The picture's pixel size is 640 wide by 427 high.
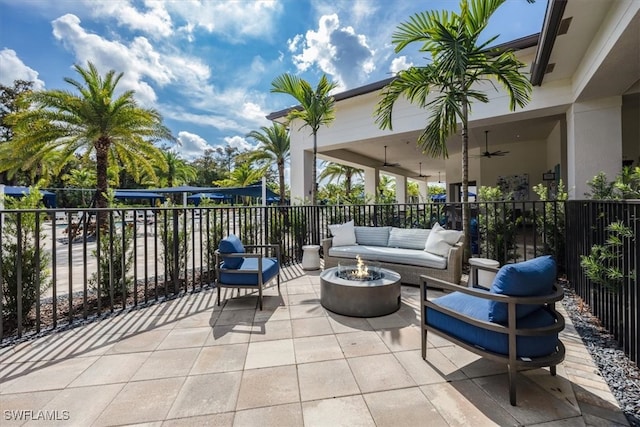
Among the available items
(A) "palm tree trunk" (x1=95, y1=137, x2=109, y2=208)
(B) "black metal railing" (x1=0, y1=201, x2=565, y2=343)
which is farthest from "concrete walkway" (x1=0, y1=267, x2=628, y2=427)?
(A) "palm tree trunk" (x1=95, y1=137, x2=109, y2=208)

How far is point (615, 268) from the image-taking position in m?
2.44

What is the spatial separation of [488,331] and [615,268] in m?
1.65

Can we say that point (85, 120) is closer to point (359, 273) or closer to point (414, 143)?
point (359, 273)

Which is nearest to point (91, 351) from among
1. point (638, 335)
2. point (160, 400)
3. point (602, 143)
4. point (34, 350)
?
point (34, 350)

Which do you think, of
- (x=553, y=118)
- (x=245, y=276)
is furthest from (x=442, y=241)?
(x=553, y=118)

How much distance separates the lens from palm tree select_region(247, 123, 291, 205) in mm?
13314

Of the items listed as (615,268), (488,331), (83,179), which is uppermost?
(83,179)

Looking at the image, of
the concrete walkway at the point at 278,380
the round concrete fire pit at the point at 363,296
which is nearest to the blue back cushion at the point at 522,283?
the concrete walkway at the point at 278,380

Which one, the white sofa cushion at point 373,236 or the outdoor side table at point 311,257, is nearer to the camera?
the white sofa cushion at point 373,236

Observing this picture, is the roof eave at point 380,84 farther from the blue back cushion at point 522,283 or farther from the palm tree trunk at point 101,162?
the palm tree trunk at point 101,162

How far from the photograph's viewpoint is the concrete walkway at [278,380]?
161 cm

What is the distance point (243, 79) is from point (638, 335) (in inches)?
355

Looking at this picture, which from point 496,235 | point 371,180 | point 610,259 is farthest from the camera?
point 371,180

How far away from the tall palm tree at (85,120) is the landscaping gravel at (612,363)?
1045 cm
